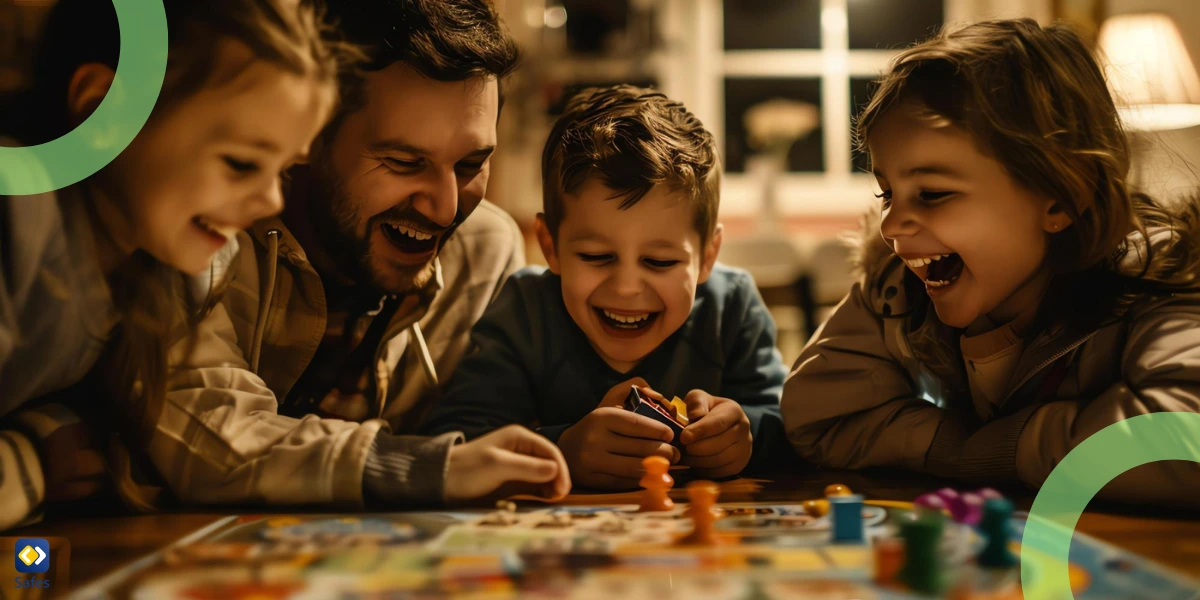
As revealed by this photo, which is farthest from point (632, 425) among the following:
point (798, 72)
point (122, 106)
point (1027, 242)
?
point (798, 72)

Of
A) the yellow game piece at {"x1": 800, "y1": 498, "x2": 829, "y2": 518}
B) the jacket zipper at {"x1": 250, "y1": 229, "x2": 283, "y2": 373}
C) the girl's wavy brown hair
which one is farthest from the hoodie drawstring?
the girl's wavy brown hair

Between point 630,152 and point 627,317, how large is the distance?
135 millimetres

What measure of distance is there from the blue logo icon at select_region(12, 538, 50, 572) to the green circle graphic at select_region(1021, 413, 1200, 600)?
0.60m

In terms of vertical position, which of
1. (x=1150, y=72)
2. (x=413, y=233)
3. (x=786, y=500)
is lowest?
(x=786, y=500)

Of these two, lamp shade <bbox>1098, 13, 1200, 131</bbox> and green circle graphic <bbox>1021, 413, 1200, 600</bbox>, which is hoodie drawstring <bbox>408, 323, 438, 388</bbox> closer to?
green circle graphic <bbox>1021, 413, 1200, 600</bbox>

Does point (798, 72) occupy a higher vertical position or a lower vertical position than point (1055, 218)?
higher

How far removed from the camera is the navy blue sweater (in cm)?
74

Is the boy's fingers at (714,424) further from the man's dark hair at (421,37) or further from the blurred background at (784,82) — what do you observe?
the man's dark hair at (421,37)

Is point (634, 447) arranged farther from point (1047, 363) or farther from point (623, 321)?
point (1047, 363)

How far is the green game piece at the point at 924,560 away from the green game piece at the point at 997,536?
42mm

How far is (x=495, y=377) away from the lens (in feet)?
2.47

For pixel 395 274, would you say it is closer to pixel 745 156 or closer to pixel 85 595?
pixel 85 595

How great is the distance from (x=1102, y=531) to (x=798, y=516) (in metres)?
0.18

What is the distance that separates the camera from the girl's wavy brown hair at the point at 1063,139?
2.14 feet
